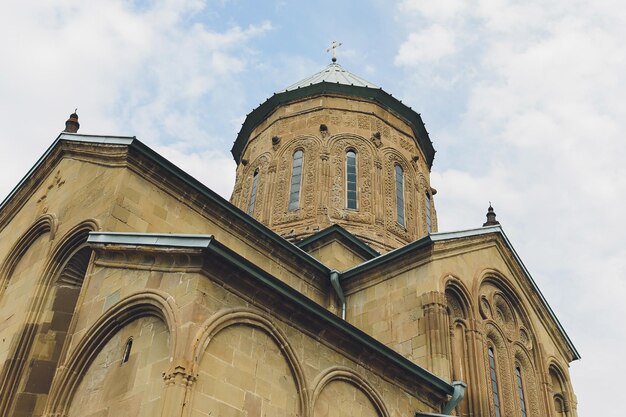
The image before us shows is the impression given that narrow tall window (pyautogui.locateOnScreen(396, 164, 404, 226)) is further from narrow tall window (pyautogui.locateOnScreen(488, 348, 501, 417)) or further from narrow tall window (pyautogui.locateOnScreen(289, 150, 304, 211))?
narrow tall window (pyautogui.locateOnScreen(488, 348, 501, 417))

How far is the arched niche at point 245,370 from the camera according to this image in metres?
7.39

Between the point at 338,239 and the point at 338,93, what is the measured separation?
22.2 feet

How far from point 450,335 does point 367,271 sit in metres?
2.03

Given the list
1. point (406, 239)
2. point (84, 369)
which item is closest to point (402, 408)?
point (84, 369)

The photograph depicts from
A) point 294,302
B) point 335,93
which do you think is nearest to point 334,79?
point 335,93

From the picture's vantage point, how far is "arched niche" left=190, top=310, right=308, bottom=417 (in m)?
7.39

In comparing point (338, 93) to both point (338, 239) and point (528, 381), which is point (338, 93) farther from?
point (528, 381)

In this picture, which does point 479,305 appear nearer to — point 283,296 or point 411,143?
point 283,296

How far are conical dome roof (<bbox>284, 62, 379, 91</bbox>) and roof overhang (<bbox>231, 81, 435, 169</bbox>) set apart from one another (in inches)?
10.5

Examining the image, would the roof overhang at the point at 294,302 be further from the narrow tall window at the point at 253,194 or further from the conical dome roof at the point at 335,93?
the conical dome roof at the point at 335,93

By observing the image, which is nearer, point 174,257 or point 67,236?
point 174,257

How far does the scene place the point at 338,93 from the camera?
66.3 feet

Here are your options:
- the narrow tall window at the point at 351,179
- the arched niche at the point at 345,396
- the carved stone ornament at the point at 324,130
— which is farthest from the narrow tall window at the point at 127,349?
the carved stone ornament at the point at 324,130

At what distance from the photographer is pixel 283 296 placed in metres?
8.66
